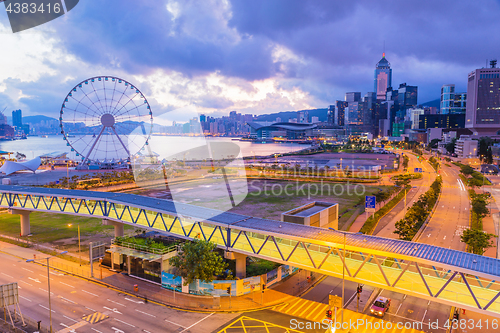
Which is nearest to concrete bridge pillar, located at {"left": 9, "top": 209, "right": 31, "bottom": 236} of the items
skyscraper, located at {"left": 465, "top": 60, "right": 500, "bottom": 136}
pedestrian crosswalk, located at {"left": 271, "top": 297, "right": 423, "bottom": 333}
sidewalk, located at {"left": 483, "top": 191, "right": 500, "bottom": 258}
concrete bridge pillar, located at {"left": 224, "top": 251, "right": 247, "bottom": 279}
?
concrete bridge pillar, located at {"left": 224, "top": 251, "right": 247, "bottom": 279}

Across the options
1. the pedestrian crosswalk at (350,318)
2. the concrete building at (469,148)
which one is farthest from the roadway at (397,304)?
the concrete building at (469,148)

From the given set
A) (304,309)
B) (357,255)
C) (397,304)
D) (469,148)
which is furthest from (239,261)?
(469,148)

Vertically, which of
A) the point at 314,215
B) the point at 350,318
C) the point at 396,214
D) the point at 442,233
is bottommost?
the point at 350,318

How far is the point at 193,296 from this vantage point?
A: 26250 mm

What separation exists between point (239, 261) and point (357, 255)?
367 inches

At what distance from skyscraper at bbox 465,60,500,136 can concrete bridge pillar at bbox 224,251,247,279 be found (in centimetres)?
20690

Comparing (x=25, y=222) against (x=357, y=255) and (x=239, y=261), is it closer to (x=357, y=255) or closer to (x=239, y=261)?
(x=239, y=261)

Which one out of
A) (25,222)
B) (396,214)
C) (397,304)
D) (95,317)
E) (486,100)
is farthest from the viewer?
(486,100)

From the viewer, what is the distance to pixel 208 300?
2548 cm

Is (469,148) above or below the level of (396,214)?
above

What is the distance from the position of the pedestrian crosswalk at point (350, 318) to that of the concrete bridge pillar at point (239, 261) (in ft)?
12.7

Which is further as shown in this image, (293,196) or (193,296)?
(293,196)

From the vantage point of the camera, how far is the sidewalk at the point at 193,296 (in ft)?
80.8

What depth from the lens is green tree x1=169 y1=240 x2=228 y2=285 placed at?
24.6m
